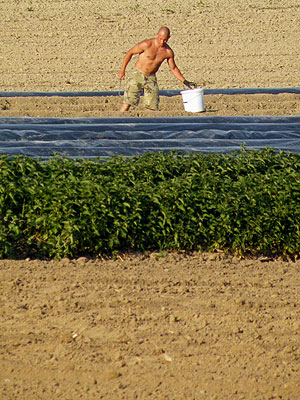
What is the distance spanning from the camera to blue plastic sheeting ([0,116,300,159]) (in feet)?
26.7

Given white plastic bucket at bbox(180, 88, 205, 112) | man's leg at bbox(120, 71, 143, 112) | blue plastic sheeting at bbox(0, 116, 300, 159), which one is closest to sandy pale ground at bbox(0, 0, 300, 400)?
blue plastic sheeting at bbox(0, 116, 300, 159)

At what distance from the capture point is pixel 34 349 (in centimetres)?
427

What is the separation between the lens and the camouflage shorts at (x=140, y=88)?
1002 cm

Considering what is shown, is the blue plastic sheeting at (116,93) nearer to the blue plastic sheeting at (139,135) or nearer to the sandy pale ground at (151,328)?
the blue plastic sheeting at (139,135)

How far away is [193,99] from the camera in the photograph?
991cm

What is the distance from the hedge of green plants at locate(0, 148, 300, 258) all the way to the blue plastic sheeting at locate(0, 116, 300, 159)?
6.69ft

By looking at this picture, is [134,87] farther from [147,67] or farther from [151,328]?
[151,328]

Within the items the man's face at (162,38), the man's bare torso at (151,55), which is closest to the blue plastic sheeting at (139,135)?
the man's bare torso at (151,55)

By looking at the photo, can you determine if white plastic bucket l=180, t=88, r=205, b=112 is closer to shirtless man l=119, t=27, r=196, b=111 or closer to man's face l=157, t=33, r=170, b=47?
shirtless man l=119, t=27, r=196, b=111

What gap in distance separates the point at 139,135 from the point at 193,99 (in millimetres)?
1545

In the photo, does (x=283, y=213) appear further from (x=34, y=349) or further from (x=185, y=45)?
(x=185, y=45)

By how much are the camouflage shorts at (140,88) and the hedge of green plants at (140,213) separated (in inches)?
163

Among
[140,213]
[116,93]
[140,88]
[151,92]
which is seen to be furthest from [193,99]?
[140,213]

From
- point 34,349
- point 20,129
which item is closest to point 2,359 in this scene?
point 34,349
